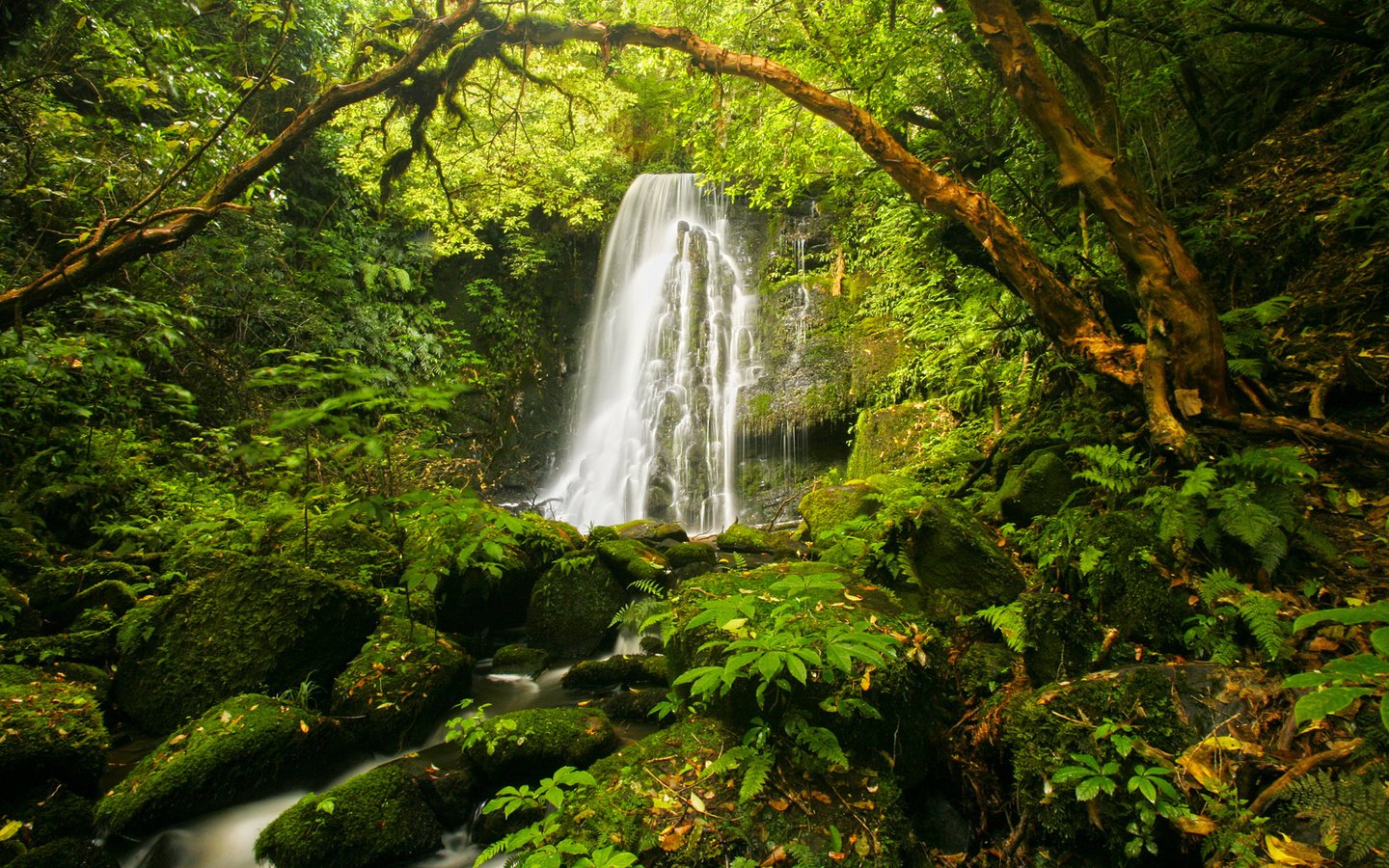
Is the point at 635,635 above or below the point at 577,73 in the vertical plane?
below

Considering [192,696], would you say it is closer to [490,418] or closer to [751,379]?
[751,379]

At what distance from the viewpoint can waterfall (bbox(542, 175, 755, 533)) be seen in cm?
1207

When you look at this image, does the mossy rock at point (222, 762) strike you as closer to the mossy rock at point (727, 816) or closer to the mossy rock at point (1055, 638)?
the mossy rock at point (727, 816)

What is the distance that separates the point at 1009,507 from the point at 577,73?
8785mm

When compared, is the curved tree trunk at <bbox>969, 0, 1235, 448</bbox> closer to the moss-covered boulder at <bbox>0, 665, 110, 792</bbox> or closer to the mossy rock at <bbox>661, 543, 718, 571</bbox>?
the mossy rock at <bbox>661, 543, 718, 571</bbox>

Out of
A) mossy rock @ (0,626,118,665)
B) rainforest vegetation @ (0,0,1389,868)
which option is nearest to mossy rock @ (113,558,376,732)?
rainforest vegetation @ (0,0,1389,868)

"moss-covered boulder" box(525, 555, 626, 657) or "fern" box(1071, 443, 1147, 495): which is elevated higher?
"fern" box(1071, 443, 1147, 495)

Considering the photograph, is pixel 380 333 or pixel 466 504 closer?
pixel 466 504

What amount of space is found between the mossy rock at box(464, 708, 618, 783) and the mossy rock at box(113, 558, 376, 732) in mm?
1528

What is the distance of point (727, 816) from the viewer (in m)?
2.20

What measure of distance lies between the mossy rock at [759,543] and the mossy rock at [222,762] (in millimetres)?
4651

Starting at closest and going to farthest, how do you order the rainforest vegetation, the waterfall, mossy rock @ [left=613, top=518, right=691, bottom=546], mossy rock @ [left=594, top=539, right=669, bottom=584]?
the rainforest vegetation < mossy rock @ [left=594, top=539, right=669, bottom=584] < mossy rock @ [left=613, top=518, right=691, bottom=546] < the waterfall

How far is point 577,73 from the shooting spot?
29.2 feet

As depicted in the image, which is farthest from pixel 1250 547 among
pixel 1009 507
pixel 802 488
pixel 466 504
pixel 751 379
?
pixel 751 379
